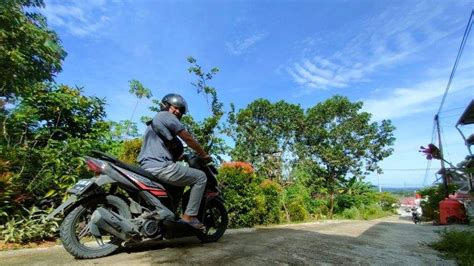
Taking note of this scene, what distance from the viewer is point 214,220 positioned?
13.9 feet

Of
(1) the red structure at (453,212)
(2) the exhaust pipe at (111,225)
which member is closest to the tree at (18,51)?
(2) the exhaust pipe at (111,225)

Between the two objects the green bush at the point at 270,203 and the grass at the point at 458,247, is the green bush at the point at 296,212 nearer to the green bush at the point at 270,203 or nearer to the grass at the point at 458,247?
the green bush at the point at 270,203

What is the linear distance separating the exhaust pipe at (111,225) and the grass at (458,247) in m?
3.22

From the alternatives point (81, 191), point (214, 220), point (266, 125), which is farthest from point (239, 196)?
point (266, 125)

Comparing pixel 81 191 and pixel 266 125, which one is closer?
pixel 81 191

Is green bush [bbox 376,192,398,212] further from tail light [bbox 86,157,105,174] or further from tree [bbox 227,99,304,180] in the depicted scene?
tail light [bbox 86,157,105,174]

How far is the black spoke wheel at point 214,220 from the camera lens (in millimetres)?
4035

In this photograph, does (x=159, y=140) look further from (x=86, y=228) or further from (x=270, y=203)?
(x=270, y=203)

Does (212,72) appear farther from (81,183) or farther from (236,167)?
(81,183)

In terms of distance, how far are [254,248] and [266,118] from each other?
22.5m

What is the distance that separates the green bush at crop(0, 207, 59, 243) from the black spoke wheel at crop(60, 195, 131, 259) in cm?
95

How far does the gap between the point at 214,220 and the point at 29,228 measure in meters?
2.25

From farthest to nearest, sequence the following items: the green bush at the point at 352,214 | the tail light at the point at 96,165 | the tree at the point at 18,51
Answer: the green bush at the point at 352,214
the tree at the point at 18,51
the tail light at the point at 96,165

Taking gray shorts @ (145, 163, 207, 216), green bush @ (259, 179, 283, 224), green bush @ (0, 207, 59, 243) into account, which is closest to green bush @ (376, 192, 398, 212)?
green bush @ (259, 179, 283, 224)
